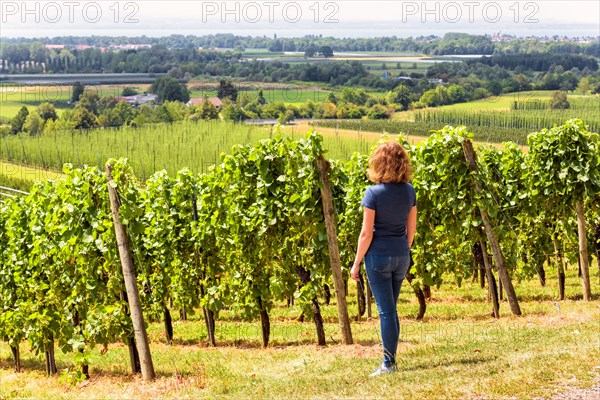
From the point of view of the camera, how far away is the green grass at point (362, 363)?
8.84m

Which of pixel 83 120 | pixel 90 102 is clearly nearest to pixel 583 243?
pixel 83 120

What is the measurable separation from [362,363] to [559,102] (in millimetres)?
125487

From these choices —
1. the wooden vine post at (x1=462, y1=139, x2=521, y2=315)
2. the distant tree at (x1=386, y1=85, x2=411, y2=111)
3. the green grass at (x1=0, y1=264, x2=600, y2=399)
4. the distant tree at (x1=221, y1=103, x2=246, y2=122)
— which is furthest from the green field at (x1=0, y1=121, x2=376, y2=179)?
the wooden vine post at (x1=462, y1=139, x2=521, y2=315)

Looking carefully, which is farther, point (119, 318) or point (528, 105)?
point (528, 105)

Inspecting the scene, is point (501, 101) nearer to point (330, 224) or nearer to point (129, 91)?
point (129, 91)

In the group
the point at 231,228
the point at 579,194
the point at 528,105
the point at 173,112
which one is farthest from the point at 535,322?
the point at 528,105

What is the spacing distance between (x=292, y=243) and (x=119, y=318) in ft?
12.1

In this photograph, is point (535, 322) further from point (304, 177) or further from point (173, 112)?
point (173, 112)

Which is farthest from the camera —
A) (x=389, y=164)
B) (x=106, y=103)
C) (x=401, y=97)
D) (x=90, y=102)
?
(x=401, y=97)

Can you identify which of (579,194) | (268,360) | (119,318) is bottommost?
(268,360)

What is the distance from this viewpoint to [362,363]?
10852 millimetres

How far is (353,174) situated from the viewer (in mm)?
20234

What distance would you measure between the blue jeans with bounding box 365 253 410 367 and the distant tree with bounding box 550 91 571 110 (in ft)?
405

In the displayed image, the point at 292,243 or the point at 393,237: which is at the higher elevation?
the point at 393,237
